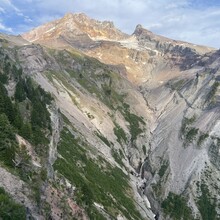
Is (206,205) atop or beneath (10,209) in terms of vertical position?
beneath

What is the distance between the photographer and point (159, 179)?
16275 cm

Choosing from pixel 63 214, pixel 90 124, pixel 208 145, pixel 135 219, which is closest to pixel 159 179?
pixel 208 145

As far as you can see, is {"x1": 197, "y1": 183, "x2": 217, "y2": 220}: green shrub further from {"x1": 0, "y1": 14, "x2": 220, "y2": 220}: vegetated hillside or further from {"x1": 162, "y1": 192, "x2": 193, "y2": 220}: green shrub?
{"x1": 162, "y1": 192, "x2": 193, "y2": 220}: green shrub

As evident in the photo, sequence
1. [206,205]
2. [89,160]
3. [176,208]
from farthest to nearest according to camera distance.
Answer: [206,205], [176,208], [89,160]

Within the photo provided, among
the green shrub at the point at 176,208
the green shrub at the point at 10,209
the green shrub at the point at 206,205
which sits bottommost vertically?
the green shrub at the point at 176,208

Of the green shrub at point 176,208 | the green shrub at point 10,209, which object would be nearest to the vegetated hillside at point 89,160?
the green shrub at point 176,208

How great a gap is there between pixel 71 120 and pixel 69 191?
7968 cm

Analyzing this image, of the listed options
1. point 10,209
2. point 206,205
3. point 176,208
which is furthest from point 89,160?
point 10,209

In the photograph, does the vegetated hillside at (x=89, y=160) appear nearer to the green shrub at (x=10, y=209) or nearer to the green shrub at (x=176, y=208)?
the green shrub at (x=176, y=208)

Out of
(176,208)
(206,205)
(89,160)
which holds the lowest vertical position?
(176,208)

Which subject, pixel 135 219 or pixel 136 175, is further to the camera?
pixel 136 175

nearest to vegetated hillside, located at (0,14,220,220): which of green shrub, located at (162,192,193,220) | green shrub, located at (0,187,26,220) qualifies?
green shrub, located at (162,192,193,220)

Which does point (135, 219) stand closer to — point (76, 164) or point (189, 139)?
point (76, 164)

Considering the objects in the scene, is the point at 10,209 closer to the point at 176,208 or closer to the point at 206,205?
the point at 176,208
